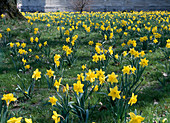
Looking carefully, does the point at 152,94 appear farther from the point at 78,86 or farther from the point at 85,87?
the point at 78,86

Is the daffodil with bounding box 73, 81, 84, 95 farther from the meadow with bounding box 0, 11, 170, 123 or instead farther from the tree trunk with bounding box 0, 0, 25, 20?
the tree trunk with bounding box 0, 0, 25, 20

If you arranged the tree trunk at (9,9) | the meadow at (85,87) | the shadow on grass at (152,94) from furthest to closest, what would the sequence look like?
1. the tree trunk at (9,9)
2. the shadow on grass at (152,94)
3. the meadow at (85,87)

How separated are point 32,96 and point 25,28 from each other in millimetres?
4707

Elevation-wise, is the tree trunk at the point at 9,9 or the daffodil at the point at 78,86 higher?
the tree trunk at the point at 9,9

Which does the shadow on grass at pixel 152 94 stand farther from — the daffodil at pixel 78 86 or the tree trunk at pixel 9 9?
the tree trunk at pixel 9 9

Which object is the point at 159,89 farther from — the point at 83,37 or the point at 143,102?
the point at 83,37

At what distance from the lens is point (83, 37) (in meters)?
6.56

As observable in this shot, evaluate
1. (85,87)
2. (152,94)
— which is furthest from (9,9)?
(152,94)

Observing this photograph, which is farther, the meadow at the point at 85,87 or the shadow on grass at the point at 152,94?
the shadow on grass at the point at 152,94

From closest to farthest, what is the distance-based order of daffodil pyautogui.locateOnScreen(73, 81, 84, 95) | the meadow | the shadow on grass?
1. daffodil pyautogui.locateOnScreen(73, 81, 84, 95)
2. the meadow
3. the shadow on grass

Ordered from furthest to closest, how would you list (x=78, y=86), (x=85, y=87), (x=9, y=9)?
(x=9, y=9), (x=85, y=87), (x=78, y=86)

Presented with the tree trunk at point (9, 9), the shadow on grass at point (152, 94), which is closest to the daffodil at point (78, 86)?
the shadow on grass at point (152, 94)

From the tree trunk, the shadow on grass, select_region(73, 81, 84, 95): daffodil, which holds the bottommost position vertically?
the shadow on grass

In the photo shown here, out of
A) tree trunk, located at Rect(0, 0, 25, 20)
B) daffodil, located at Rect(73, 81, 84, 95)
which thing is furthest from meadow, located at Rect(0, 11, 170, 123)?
tree trunk, located at Rect(0, 0, 25, 20)
